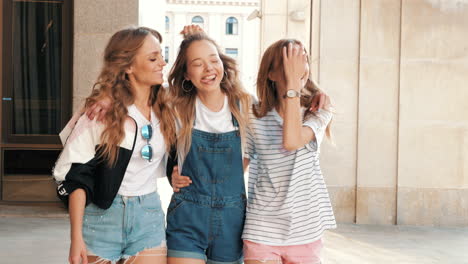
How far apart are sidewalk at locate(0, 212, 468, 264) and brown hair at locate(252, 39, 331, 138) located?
2.96 m

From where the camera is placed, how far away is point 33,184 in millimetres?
8125

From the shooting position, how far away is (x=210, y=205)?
112 inches

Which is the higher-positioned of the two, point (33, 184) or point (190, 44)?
point (190, 44)

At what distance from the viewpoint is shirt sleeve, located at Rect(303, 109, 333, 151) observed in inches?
114

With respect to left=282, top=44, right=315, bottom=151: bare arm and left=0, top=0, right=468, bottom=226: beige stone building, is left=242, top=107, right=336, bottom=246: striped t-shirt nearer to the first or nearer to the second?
left=282, top=44, right=315, bottom=151: bare arm

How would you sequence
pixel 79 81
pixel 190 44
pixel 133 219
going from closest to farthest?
pixel 133 219, pixel 190 44, pixel 79 81

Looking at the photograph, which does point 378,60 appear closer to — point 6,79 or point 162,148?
point 6,79

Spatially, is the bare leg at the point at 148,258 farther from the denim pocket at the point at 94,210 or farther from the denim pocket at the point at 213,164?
the denim pocket at the point at 213,164

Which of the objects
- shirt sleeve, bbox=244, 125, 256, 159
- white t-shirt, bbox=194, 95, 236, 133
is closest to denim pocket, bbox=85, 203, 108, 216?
white t-shirt, bbox=194, 95, 236, 133

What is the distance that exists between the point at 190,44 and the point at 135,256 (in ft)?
3.62

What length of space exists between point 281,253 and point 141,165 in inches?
31.4

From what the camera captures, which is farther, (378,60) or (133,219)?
(378,60)

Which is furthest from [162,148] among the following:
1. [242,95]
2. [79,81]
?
[79,81]

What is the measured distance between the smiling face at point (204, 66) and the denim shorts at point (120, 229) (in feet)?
2.10
